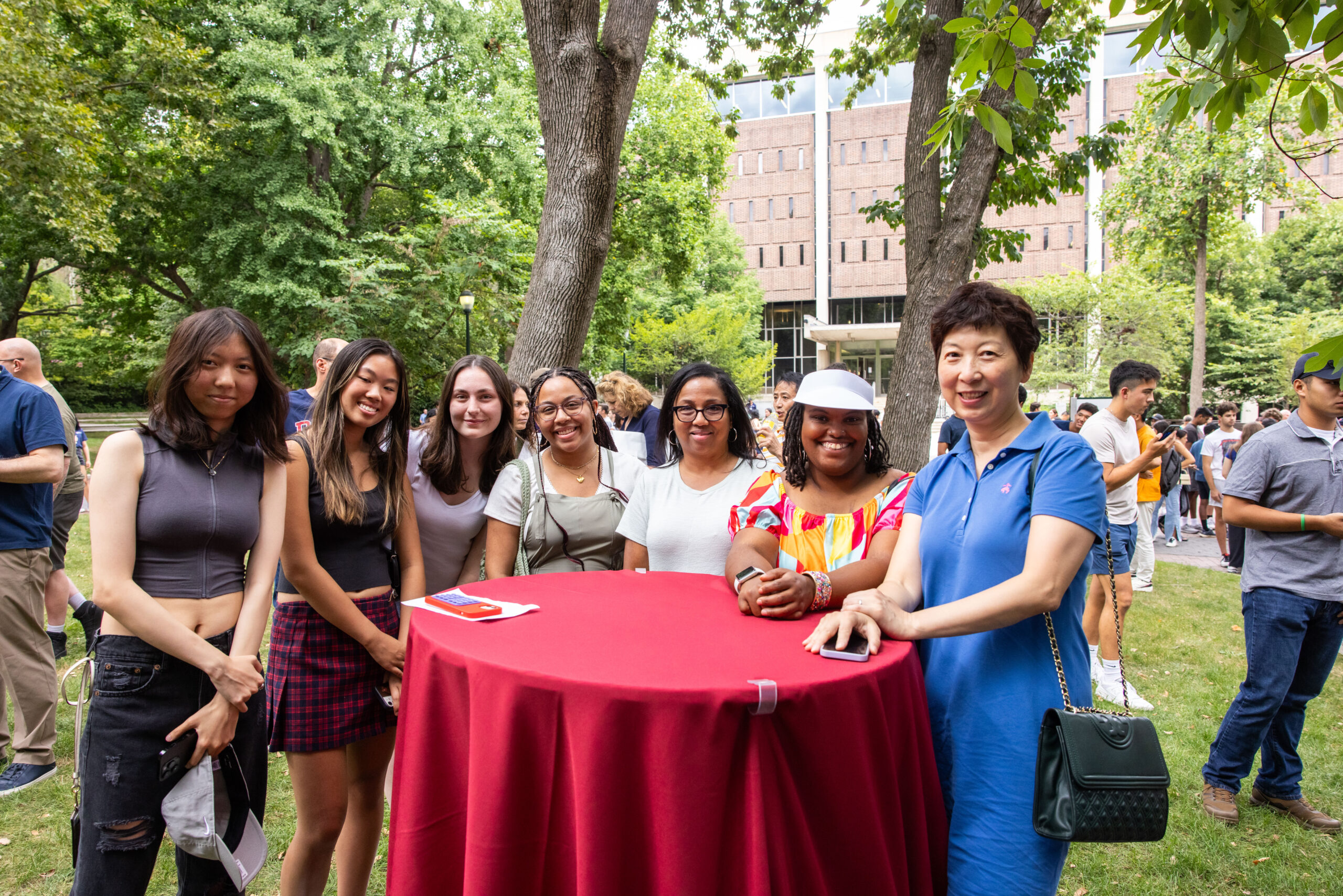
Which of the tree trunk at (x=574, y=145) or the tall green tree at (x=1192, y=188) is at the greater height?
the tall green tree at (x=1192, y=188)

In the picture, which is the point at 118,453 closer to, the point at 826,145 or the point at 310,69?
the point at 310,69

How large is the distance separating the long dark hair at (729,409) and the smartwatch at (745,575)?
845mm

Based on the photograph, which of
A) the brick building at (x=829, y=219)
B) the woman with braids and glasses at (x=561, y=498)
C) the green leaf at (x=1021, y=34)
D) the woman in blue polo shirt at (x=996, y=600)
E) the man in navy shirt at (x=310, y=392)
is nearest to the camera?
the woman in blue polo shirt at (x=996, y=600)

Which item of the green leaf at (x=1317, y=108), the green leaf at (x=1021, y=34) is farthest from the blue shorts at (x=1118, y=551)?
the green leaf at (x=1021, y=34)

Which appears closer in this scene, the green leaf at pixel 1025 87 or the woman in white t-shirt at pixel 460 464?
the green leaf at pixel 1025 87

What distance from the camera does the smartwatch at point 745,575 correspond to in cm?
237

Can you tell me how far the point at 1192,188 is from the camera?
23.5m

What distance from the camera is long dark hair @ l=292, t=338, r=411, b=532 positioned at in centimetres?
271

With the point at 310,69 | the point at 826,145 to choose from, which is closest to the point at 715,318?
the point at 826,145

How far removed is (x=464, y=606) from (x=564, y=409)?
3.82 ft

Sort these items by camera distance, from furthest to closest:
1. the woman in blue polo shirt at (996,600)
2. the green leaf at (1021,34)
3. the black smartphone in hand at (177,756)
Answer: the black smartphone in hand at (177,756) < the green leaf at (1021,34) < the woman in blue polo shirt at (996,600)

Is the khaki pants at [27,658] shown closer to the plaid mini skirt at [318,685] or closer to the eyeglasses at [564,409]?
the plaid mini skirt at [318,685]

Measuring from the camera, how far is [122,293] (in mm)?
21453

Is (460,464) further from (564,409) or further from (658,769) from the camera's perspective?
(658,769)
